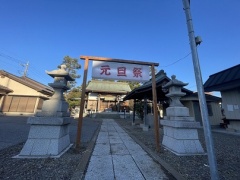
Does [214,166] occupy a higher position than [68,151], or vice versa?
[214,166]

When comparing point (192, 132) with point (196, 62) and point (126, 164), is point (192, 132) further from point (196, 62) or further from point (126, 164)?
point (196, 62)

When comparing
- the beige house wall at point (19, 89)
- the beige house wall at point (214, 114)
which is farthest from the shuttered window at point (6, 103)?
the beige house wall at point (214, 114)

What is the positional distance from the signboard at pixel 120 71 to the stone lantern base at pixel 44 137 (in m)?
2.31

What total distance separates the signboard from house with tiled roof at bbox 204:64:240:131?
7491 mm

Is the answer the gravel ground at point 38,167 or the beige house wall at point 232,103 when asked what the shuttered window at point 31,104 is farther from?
the beige house wall at point 232,103

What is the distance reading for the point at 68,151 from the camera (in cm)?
448

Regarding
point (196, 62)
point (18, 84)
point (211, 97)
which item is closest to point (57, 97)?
point (196, 62)

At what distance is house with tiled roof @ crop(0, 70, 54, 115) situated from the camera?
19266 mm

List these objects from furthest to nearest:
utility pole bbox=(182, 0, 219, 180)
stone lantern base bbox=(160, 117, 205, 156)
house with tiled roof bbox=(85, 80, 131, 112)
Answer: house with tiled roof bbox=(85, 80, 131, 112) < stone lantern base bbox=(160, 117, 205, 156) < utility pole bbox=(182, 0, 219, 180)

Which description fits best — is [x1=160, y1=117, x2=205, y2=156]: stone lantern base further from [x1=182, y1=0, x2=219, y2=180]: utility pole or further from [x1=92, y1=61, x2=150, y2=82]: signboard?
[x1=182, y1=0, x2=219, y2=180]: utility pole

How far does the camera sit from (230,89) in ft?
33.7

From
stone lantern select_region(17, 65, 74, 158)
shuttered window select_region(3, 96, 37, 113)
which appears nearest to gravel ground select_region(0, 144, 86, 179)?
stone lantern select_region(17, 65, 74, 158)

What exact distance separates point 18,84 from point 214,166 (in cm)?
2542

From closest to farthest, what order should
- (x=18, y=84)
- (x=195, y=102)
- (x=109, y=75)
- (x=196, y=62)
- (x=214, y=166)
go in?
1. (x=214, y=166)
2. (x=196, y=62)
3. (x=109, y=75)
4. (x=195, y=102)
5. (x=18, y=84)
